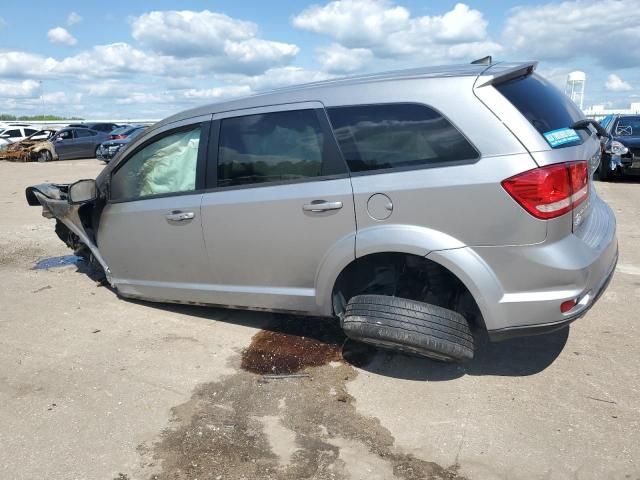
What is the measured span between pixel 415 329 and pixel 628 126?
12807mm

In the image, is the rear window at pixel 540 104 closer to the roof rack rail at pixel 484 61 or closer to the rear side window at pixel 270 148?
the roof rack rail at pixel 484 61

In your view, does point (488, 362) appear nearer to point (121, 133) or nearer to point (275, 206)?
point (275, 206)

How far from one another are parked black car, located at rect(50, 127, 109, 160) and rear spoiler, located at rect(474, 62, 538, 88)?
1000 inches

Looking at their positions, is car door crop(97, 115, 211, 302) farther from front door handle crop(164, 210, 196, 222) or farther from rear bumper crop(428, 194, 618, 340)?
rear bumper crop(428, 194, 618, 340)

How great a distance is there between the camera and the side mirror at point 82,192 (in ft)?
15.5

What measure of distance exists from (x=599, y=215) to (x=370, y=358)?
5.80 ft

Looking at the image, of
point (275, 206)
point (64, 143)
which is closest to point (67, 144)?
point (64, 143)

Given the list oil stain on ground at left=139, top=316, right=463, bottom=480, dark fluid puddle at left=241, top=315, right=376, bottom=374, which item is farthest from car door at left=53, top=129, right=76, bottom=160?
oil stain on ground at left=139, top=316, right=463, bottom=480

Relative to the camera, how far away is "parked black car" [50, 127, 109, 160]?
2553 cm

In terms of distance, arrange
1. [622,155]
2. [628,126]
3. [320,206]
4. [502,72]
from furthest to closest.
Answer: [628,126], [622,155], [320,206], [502,72]

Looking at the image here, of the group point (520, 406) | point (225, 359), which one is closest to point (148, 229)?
point (225, 359)

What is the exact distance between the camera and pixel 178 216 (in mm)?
4137

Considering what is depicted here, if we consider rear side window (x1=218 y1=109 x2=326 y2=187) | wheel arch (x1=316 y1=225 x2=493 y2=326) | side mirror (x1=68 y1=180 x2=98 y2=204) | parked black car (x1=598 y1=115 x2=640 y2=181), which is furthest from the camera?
parked black car (x1=598 y1=115 x2=640 y2=181)

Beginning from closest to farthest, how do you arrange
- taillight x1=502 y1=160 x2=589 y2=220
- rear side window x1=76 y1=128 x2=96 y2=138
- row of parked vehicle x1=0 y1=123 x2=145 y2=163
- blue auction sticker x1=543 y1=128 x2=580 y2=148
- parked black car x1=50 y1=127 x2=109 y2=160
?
taillight x1=502 y1=160 x2=589 y2=220 < blue auction sticker x1=543 y1=128 x2=580 y2=148 < row of parked vehicle x1=0 y1=123 x2=145 y2=163 < parked black car x1=50 y1=127 x2=109 y2=160 < rear side window x1=76 y1=128 x2=96 y2=138
